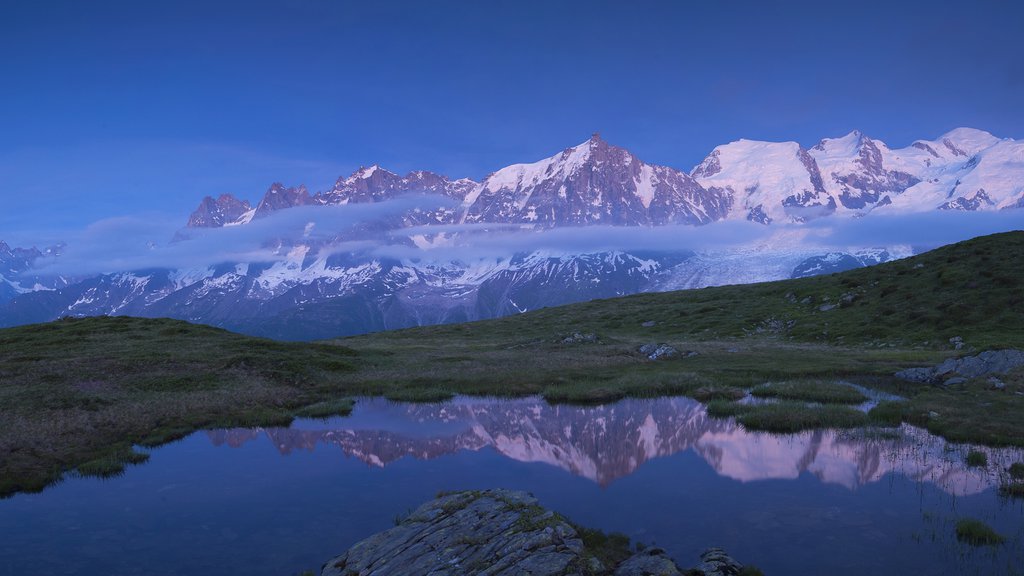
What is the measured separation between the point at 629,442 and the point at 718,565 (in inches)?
623

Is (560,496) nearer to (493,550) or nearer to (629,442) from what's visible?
(493,550)

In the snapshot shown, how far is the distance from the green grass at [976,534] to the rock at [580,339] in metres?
58.9

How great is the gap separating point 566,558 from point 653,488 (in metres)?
10.6

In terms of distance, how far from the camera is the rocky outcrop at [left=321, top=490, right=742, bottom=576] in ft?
52.3

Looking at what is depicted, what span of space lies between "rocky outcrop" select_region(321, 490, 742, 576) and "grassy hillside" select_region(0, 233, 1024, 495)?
18.1m

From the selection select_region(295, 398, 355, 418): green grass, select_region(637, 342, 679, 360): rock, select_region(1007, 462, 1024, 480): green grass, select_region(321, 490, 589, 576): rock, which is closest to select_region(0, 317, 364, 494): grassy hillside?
select_region(295, 398, 355, 418): green grass

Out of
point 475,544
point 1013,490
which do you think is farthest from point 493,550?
point 1013,490

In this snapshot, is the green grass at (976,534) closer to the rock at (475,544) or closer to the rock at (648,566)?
the rock at (648,566)

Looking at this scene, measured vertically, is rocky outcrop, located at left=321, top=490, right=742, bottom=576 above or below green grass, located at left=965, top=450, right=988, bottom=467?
above

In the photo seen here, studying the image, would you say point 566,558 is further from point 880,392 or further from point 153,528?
point 880,392

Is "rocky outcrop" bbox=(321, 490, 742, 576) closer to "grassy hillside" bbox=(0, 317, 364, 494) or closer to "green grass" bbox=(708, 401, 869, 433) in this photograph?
"grassy hillside" bbox=(0, 317, 364, 494)

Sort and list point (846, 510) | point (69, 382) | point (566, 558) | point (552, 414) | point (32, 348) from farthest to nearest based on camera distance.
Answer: point (32, 348) < point (69, 382) < point (552, 414) < point (846, 510) < point (566, 558)

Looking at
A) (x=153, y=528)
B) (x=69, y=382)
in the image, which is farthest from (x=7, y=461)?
(x=69, y=382)

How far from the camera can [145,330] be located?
75688 mm
